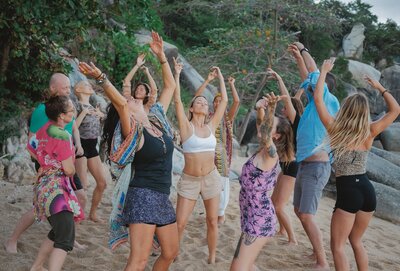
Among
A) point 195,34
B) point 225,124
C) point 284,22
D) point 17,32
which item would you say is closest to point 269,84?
point 284,22

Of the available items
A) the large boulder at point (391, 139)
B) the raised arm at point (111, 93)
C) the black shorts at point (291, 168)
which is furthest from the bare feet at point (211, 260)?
the large boulder at point (391, 139)

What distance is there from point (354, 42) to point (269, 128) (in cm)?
2346

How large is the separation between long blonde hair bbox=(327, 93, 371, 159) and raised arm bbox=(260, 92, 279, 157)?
587 millimetres

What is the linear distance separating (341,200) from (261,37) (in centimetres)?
990

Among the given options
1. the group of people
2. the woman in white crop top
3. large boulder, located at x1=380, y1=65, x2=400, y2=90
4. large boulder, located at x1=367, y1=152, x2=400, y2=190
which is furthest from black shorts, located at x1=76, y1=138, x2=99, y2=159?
large boulder, located at x1=380, y1=65, x2=400, y2=90

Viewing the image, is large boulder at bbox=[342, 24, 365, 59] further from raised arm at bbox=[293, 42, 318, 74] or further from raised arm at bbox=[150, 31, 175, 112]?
raised arm at bbox=[150, 31, 175, 112]

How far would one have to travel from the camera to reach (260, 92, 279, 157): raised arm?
338 cm

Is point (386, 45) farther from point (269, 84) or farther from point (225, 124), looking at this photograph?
point (225, 124)

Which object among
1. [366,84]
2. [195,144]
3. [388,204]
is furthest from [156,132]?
[366,84]

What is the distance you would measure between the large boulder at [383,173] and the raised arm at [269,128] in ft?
24.9

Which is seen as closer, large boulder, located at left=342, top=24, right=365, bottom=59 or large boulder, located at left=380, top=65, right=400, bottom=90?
large boulder, located at left=380, top=65, right=400, bottom=90

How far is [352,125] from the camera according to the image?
3.50 metres

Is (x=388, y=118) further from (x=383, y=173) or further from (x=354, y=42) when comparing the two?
(x=354, y=42)

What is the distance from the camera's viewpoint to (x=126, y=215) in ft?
9.73
